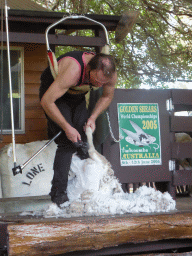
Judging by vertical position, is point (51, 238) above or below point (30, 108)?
below

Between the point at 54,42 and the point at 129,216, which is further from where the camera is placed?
the point at 54,42

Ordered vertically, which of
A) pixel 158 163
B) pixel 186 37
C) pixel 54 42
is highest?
pixel 186 37

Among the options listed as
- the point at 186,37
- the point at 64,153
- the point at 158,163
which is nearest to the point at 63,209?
the point at 64,153

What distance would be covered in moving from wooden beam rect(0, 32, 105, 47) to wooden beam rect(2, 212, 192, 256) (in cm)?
301

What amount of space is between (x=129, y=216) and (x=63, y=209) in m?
0.59

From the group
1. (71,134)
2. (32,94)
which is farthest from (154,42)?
(71,134)

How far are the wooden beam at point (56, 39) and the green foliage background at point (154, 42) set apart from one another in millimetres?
3687

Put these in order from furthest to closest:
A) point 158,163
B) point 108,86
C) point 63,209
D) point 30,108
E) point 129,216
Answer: point 30,108 < point 158,163 < point 108,86 < point 63,209 < point 129,216

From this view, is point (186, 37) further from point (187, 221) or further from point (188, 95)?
point (187, 221)

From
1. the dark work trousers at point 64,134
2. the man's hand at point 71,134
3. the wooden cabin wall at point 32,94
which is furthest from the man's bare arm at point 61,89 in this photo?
the wooden cabin wall at point 32,94

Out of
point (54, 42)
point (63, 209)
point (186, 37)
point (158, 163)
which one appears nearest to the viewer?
point (63, 209)

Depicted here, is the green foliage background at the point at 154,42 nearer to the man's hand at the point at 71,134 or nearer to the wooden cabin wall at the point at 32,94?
the wooden cabin wall at the point at 32,94

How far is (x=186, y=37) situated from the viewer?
377 inches

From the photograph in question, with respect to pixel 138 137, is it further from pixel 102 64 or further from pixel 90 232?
pixel 90 232
